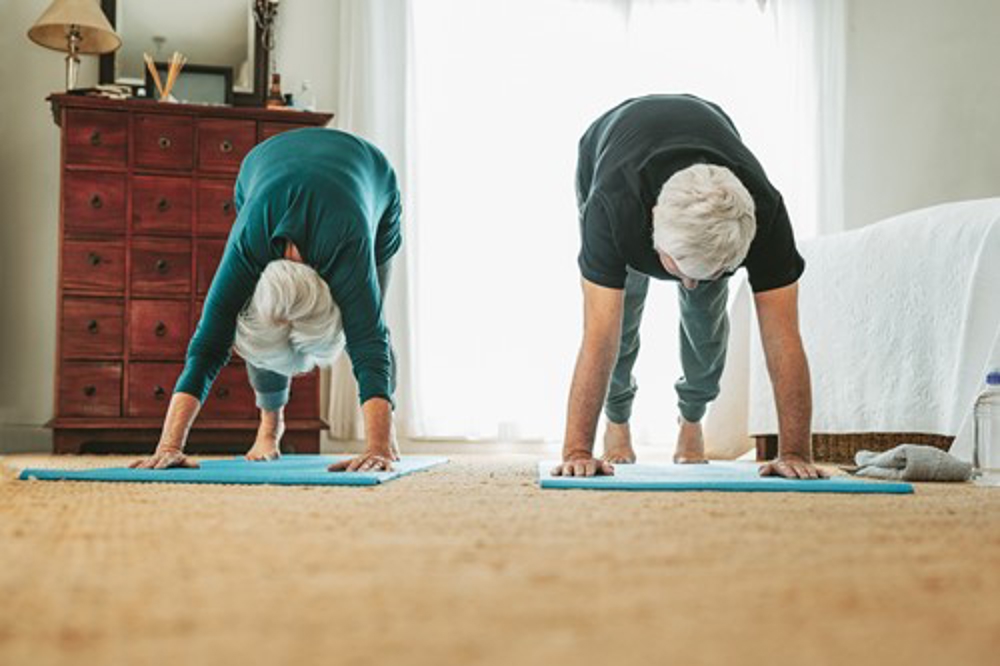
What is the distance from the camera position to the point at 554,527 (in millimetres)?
1268

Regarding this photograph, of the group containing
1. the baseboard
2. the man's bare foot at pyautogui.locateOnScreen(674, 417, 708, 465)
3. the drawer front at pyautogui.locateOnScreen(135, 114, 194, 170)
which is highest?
the drawer front at pyautogui.locateOnScreen(135, 114, 194, 170)

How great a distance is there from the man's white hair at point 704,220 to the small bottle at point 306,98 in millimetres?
2772

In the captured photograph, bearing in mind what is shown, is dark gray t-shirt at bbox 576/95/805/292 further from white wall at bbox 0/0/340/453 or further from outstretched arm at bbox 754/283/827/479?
white wall at bbox 0/0/340/453

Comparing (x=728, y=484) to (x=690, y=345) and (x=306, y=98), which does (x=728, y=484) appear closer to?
(x=690, y=345)

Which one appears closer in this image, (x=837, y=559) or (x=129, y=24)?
(x=837, y=559)

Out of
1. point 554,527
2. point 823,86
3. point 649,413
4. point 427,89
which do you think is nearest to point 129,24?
point 427,89

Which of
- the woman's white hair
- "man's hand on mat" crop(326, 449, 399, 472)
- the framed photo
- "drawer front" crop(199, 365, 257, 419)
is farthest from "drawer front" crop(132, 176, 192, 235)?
"man's hand on mat" crop(326, 449, 399, 472)

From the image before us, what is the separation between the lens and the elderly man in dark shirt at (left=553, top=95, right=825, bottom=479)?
1.92 m

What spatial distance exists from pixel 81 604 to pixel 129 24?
4250 mm

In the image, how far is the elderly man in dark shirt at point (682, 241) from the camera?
1.92 meters

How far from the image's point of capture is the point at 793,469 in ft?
6.94

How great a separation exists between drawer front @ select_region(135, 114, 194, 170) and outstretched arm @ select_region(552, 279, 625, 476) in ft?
7.76

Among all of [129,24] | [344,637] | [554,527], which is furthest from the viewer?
[129,24]

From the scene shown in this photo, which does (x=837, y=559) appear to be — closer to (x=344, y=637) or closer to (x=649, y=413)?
(x=344, y=637)
